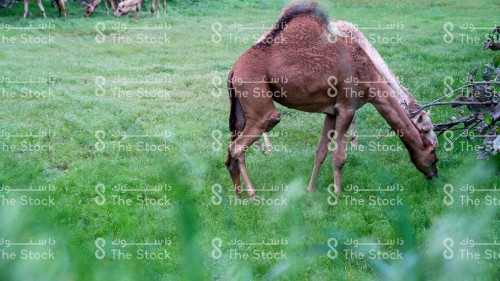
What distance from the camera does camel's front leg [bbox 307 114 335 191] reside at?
285 inches

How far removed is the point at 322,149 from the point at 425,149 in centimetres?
121

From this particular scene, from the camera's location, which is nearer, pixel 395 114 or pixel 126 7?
pixel 395 114

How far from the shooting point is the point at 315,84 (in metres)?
6.84

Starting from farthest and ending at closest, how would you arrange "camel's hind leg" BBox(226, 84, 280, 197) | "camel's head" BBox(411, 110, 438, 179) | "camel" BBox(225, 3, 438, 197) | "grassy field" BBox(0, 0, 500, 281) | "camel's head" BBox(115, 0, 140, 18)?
"camel's head" BBox(115, 0, 140, 18) → "camel's head" BBox(411, 110, 438, 179) → "camel's hind leg" BBox(226, 84, 280, 197) → "camel" BBox(225, 3, 438, 197) → "grassy field" BBox(0, 0, 500, 281)

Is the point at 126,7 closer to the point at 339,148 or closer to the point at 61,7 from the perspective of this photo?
the point at 61,7

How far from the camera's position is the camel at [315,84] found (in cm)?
680

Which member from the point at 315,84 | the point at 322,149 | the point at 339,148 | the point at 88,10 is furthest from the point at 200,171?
the point at 88,10

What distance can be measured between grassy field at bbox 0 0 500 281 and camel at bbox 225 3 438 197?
1.25ft

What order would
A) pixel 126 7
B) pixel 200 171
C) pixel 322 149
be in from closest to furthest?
pixel 200 171, pixel 322 149, pixel 126 7

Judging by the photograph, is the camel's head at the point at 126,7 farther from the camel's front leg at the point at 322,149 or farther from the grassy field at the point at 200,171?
the camel's front leg at the point at 322,149

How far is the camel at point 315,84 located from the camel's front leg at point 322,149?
0.03 meters

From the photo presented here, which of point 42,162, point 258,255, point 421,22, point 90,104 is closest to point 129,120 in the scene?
point 90,104

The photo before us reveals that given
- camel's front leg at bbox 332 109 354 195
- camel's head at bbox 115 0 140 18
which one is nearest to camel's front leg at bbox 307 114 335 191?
camel's front leg at bbox 332 109 354 195

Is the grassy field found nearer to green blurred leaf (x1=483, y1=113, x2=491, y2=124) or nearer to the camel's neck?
the camel's neck
